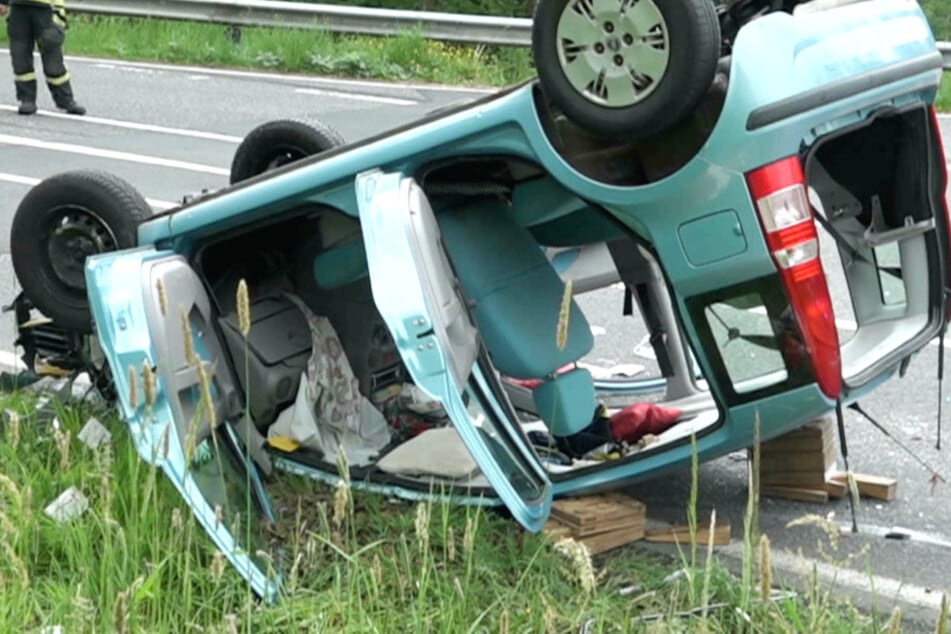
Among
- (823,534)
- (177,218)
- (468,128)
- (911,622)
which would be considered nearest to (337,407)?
(177,218)

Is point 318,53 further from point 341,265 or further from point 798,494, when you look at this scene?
point 798,494

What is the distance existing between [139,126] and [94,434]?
7.75 metres

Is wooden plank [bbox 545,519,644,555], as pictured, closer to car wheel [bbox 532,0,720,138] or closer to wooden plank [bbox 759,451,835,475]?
wooden plank [bbox 759,451,835,475]

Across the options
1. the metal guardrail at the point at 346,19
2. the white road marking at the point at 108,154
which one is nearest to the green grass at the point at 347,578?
the white road marking at the point at 108,154

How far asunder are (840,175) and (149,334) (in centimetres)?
206

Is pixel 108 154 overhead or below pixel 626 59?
below

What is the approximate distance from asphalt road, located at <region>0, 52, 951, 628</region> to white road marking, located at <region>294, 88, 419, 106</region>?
1cm

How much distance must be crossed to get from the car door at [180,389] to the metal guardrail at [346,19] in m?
11.2

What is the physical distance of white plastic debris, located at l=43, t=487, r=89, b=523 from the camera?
4258 mm

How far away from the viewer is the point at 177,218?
4.57 metres

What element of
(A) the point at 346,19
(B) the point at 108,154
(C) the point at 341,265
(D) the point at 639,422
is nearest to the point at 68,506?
(C) the point at 341,265

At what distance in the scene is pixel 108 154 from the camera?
36.2 ft

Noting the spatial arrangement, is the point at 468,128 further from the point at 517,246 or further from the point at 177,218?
the point at 177,218

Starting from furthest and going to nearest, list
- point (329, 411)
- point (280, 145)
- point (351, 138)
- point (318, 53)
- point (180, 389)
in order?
point (318, 53) → point (351, 138) → point (280, 145) → point (329, 411) → point (180, 389)
